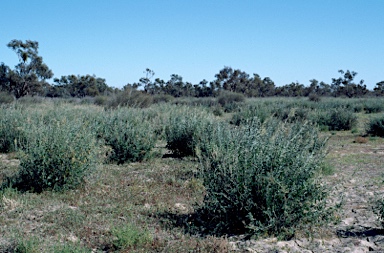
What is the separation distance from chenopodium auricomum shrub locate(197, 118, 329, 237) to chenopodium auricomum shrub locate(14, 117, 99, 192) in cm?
295

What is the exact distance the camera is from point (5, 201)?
638 cm

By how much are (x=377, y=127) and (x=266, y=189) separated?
44.7 feet

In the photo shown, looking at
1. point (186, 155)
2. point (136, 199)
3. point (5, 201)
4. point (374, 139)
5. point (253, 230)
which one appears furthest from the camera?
point (374, 139)

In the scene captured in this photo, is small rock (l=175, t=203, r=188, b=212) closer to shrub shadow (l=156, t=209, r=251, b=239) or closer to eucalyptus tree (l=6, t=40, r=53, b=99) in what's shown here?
shrub shadow (l=156, t=209, r=251, b=239)

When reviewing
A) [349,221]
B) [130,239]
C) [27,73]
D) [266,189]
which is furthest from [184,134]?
[27,73]

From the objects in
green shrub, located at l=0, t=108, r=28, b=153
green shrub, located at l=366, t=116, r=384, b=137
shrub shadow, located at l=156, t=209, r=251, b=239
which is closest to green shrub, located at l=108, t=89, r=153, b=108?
green shrub, located at l=0, t=108, r=28, b=153

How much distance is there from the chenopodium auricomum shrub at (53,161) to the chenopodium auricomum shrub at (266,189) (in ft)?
9.68

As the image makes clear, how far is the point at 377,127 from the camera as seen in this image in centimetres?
1702

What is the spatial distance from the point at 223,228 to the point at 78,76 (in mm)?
60536

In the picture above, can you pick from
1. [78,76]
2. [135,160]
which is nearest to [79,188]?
[135,160]

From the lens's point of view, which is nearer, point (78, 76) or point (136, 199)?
point (136, 199)

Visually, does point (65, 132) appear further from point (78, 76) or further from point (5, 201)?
point (78, 76)

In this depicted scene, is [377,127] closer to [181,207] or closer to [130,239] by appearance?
[181,207]

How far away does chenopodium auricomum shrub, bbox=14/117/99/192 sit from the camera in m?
7.36
